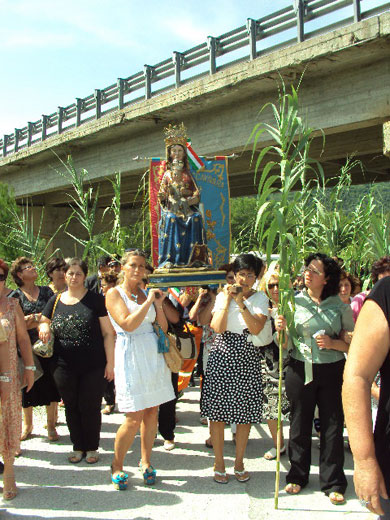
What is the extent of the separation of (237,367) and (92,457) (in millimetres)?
1609

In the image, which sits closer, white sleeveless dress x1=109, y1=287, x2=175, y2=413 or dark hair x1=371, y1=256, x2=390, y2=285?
white sleeveless dress x1=109, y1=287, x2=175, y2=413

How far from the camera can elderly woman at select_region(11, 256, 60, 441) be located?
5.25m

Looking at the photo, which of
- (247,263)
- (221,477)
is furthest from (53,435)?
(247,263)

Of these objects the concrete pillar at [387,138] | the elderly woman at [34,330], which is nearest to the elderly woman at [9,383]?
the elderly woman at [34,330]

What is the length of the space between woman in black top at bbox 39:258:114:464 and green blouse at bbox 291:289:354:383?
1728 millimetres

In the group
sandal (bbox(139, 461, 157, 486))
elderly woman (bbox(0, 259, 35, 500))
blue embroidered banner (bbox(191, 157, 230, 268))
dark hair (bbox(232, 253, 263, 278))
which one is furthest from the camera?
blue embroidered banner (bbox(191, 157, 230, 268))

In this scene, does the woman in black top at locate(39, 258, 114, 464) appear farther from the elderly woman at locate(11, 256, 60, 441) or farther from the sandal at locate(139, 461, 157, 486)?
the sandal at locate(139, 461, 157, 486)

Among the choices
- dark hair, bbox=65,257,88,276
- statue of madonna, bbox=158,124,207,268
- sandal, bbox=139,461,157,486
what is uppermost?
statue of madonna, bbox=158,124,207,268

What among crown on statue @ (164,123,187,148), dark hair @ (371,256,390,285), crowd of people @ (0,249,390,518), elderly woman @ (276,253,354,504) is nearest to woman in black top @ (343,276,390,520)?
crowd of people @ (0,249,390,518)

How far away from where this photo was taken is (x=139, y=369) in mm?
4113

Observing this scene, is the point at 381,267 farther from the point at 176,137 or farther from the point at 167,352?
the point at 176,137

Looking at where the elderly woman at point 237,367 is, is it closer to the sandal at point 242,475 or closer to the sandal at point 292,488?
the sandal at point 242,475

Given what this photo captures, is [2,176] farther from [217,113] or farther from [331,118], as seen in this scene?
[331,118]

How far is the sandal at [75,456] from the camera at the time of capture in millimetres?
4691
